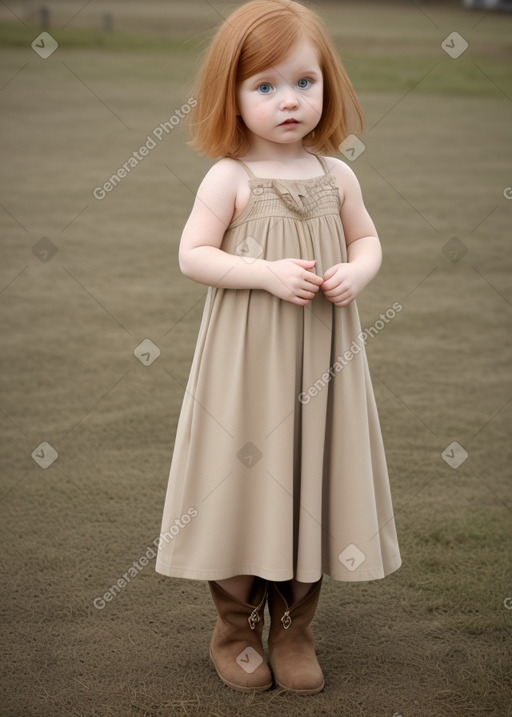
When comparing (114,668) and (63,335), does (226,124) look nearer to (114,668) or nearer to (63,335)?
(114,668)

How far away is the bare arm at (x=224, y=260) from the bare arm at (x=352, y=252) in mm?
51

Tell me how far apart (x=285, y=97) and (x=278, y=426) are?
59 centimetres

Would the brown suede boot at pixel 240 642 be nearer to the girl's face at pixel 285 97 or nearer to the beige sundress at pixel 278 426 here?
the beige sundress at pixel 278 426

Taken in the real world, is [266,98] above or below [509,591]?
above

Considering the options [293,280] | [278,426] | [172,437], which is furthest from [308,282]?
[172,437]

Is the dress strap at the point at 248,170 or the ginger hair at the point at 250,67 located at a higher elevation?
the ginger hair at the point at 250,67

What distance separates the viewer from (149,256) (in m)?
5.06

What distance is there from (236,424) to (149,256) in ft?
11.2

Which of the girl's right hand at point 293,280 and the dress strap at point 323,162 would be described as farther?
the dress strap at point 323,162

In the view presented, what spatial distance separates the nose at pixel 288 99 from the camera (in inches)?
65.6

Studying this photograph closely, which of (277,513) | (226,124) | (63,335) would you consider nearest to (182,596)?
(277,513)

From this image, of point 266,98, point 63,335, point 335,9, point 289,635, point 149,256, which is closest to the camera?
point 266,98

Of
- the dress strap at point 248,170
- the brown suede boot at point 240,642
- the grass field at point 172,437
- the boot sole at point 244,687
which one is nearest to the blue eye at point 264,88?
the dress strap at point 248,170

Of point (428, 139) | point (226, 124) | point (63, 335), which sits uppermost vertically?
point (226, 124)
